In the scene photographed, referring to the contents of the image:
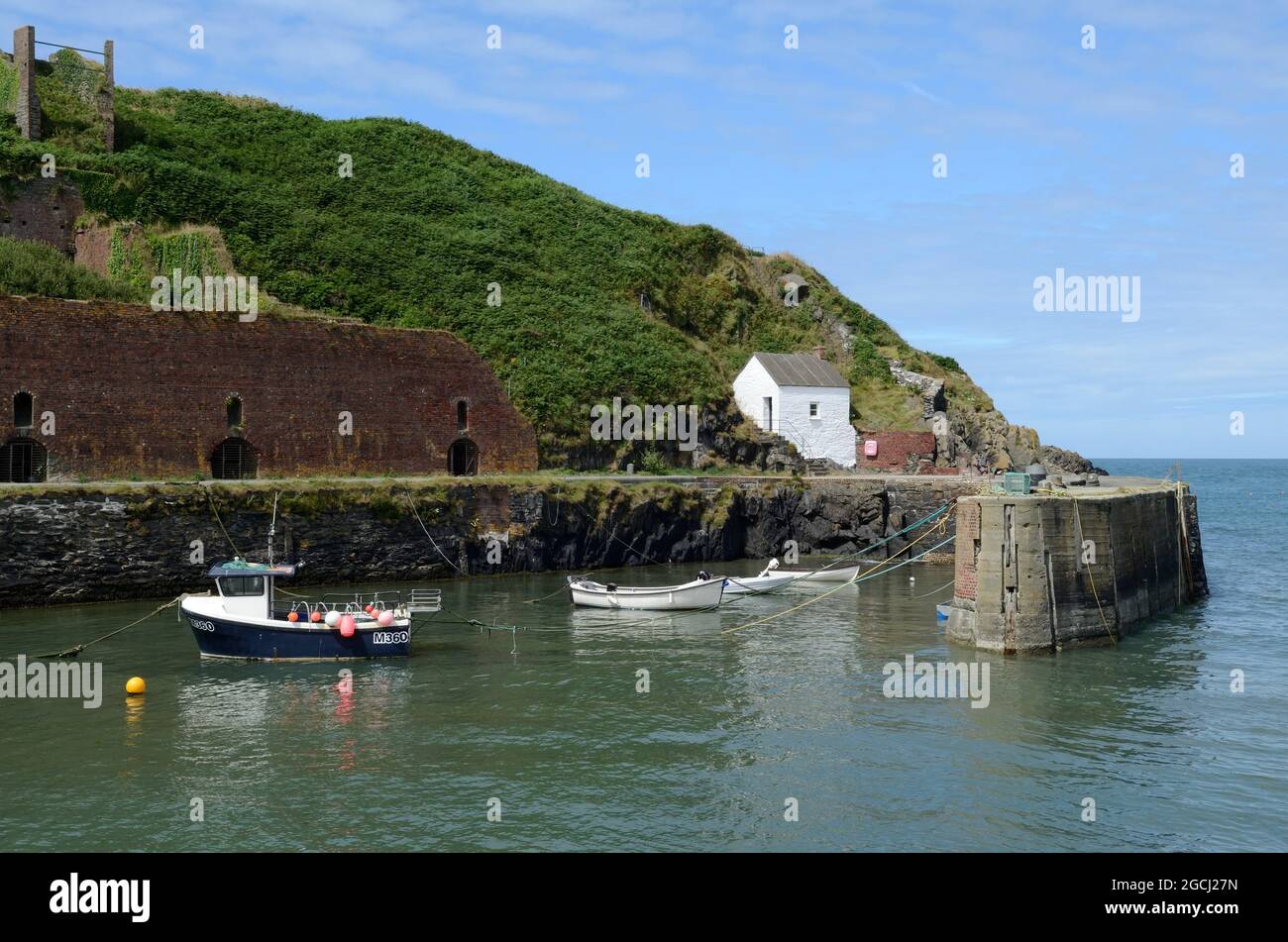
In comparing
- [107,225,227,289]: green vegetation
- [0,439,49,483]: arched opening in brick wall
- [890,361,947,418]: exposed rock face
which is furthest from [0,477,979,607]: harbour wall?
[107,225,227,289]: green vegetation

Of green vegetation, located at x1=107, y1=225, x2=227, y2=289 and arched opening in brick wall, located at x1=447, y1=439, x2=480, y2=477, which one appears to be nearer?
arched opening in brick wall, located at x1=447, y1=439, x2=480, y2=477

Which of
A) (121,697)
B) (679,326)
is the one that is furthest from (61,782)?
(679,326)

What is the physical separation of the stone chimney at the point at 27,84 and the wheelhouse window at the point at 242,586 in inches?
1625

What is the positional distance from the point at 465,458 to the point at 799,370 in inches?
955

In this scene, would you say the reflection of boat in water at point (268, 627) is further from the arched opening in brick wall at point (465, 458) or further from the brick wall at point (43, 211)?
the brick wall at point (43, 211)

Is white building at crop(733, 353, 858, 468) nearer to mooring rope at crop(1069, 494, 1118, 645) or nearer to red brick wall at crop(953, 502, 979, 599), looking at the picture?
mooring rope at crop(1069, 494, 1118, 645)

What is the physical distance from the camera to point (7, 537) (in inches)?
1335

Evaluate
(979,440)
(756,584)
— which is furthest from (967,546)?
(979,440)

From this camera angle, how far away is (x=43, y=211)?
53.7m

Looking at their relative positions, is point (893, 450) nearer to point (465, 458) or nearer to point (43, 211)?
point (465, 458)

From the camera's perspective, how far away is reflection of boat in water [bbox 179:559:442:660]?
2753 centimetres

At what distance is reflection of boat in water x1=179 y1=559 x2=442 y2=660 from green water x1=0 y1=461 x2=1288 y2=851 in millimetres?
723
